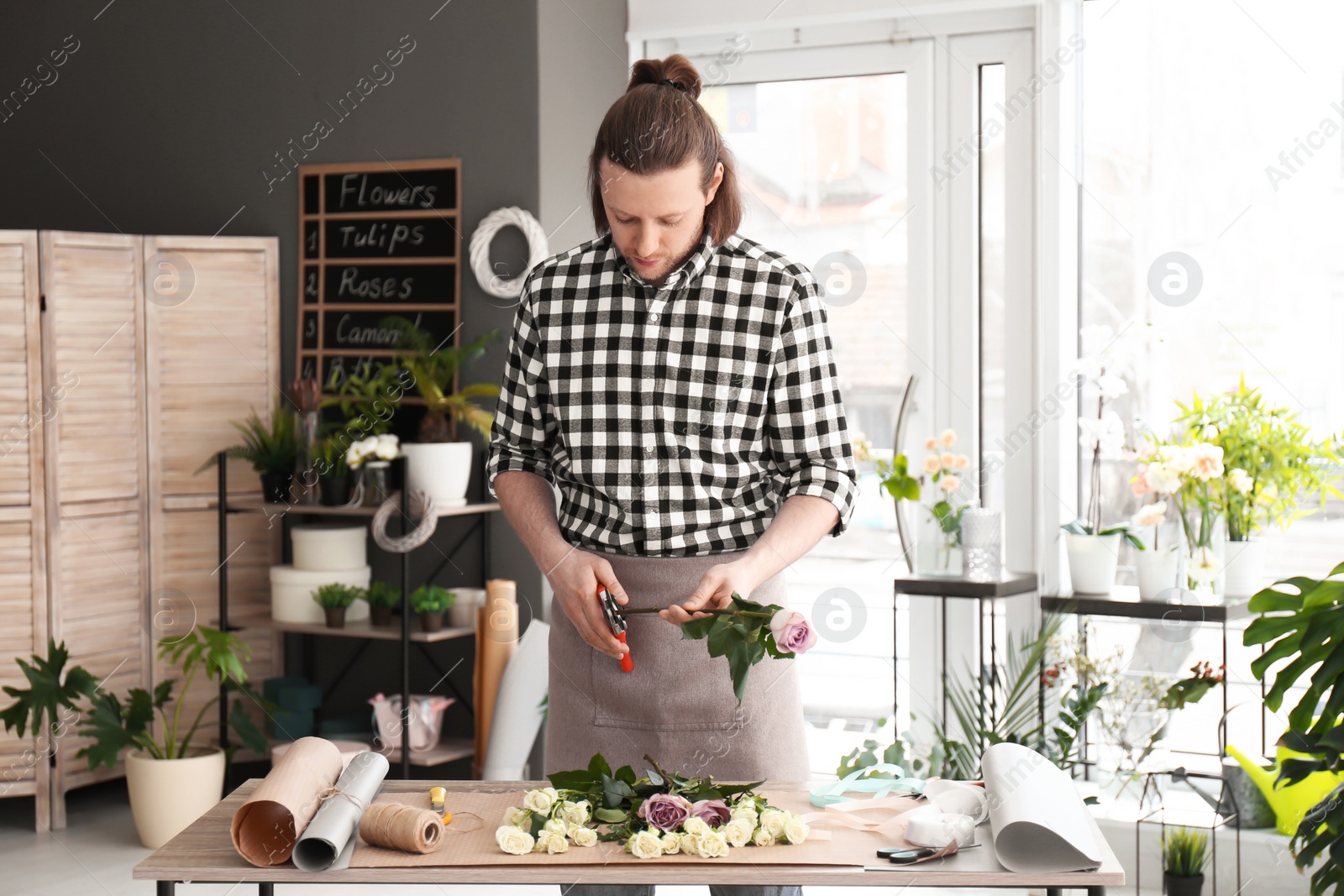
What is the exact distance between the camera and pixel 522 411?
185cm

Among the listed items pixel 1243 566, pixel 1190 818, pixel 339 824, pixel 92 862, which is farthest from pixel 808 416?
pixel 92 862

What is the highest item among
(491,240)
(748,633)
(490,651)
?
(491,240)

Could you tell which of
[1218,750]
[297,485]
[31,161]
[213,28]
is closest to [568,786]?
[1218,750]

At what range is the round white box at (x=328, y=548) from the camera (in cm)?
408

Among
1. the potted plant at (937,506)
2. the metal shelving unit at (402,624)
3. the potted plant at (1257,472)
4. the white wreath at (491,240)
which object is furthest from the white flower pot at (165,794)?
the potted plant at (1257,472)

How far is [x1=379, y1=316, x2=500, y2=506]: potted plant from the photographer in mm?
3877

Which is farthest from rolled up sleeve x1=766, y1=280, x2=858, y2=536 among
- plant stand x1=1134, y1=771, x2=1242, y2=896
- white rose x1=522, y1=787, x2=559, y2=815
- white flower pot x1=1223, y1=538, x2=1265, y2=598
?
white flower pot x1=1223, y1=538, x2=1265, y2=598

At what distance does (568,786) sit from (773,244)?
2.79 m

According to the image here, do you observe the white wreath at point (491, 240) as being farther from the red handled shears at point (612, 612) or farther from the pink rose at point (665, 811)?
the pink rose at point (665, 811)

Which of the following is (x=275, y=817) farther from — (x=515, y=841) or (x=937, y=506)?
(x=937, y=506)

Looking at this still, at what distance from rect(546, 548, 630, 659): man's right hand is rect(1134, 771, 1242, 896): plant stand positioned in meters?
1.92

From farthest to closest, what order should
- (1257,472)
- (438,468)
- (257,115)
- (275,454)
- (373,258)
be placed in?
(257,115)
(373,258)
(275,454)
(438,468)
(1257,472)

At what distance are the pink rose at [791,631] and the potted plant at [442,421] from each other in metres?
2.42

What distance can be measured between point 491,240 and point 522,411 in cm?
228
